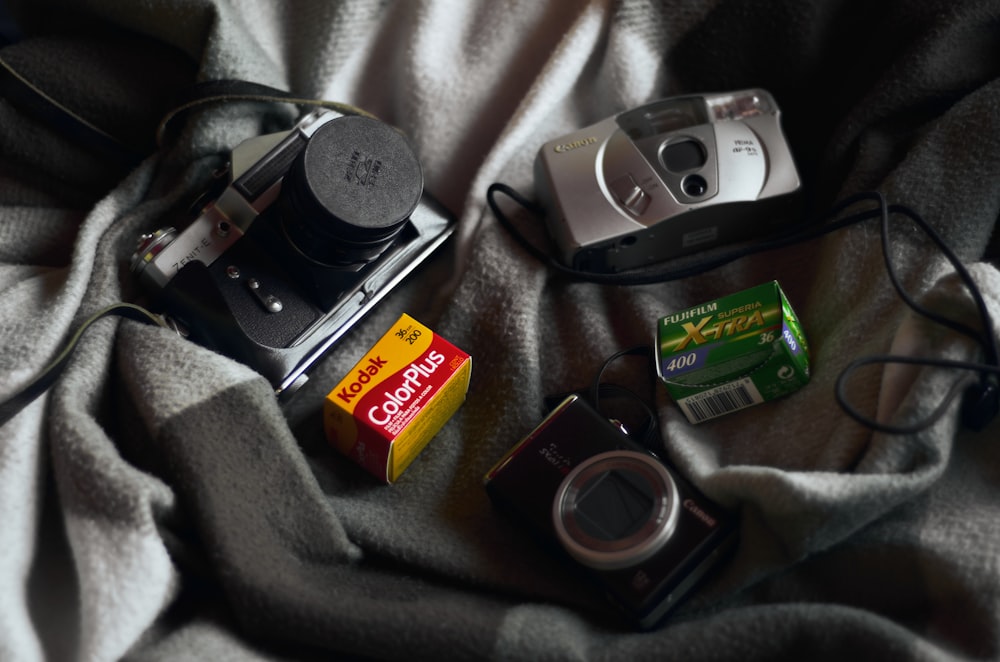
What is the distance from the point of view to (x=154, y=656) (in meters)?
0.67

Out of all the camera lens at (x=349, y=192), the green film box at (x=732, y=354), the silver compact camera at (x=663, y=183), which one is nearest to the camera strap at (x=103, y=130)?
the camera lens at (x=349, y=192)

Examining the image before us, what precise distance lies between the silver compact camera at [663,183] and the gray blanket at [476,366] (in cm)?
4

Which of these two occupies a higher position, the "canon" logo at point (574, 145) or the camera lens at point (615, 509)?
the "canon" logo at point (574, 145)

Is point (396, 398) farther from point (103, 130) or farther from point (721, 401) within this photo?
point (103, 130)

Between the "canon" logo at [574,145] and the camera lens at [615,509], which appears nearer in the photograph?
the camera lens at [615,509]

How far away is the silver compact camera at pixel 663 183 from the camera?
2.73 ft

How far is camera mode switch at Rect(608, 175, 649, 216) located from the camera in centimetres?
84

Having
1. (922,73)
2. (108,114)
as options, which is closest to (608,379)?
(922,73)

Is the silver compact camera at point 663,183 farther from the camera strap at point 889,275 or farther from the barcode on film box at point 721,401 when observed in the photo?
the barcode on film box at point 721,401

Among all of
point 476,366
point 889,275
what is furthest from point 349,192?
point 889,275

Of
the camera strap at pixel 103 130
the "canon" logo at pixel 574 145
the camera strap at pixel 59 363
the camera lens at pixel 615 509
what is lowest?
the camera lens at pixel 615 509

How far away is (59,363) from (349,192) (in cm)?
26

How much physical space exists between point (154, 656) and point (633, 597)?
337mm

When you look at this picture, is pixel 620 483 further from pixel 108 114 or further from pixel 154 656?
pixel 108 114
